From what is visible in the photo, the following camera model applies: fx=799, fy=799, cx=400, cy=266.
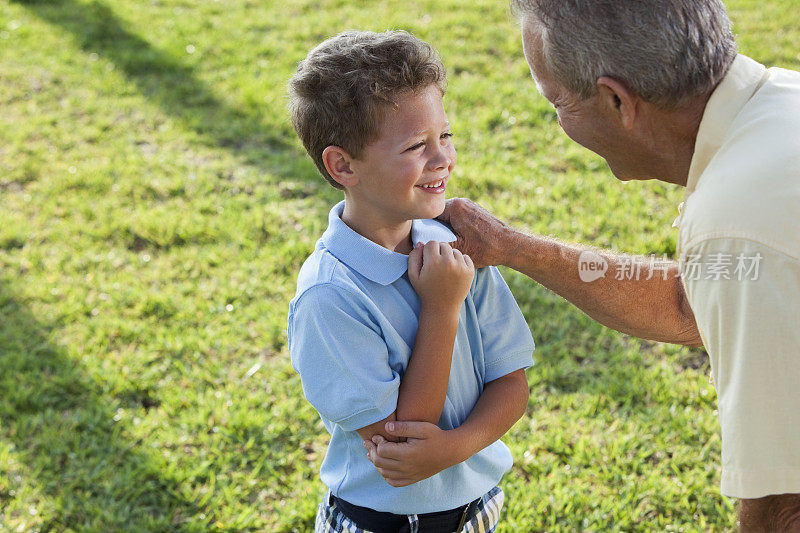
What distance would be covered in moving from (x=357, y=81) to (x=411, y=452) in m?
0.84

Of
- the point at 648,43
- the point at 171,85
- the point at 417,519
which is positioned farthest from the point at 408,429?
the point at 171,85

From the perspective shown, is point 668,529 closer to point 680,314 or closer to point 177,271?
point 680,314

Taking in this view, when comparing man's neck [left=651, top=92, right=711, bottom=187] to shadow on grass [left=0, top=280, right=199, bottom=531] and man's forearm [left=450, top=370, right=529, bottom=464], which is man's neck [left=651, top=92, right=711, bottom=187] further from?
shadow on grass [left=0, top=280, right=199, bottom=531]

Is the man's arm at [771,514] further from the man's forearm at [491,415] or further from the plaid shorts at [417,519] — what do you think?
the plaid shorts at [417,519]

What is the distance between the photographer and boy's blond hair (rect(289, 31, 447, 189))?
180cm

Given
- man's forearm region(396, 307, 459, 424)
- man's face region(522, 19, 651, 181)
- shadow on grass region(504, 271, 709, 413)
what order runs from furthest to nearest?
shadow on grass region(504, 271, 709, 413) < man's face region(522, 19, 651, 181) < man's forearm region(396, 307, 459, 424)

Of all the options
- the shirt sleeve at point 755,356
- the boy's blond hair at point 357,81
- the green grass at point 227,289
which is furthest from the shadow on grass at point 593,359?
the boy's blond hair at point 357,81

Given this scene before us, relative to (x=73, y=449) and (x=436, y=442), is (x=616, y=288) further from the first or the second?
(x=73, y=449)

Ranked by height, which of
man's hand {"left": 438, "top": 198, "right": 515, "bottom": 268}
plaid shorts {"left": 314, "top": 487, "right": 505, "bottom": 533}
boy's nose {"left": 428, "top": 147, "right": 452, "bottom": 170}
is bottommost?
plaid shorts {"left": 314, "top": 487, "right": 505, "bottom": 533}

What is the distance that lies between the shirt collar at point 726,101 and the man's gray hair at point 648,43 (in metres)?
0.02

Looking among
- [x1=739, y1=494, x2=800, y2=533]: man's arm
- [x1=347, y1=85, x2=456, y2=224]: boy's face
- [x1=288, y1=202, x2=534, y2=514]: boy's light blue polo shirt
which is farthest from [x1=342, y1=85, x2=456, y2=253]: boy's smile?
[x1=739, y1=494, x2=800, y2=533]: man's arm

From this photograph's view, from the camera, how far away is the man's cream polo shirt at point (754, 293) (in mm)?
1481

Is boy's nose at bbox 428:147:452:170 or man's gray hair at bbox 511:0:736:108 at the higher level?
man's gray hair at bbox 511:0:736:108

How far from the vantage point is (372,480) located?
1.95 meters
